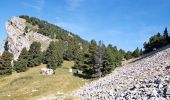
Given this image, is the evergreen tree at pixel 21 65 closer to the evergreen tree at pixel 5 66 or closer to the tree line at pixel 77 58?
the tree line at pixel 77 58

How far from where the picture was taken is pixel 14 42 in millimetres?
196625

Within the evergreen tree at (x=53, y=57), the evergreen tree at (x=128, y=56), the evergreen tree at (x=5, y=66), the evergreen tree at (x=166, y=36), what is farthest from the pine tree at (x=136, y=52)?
the evergreen tree at (x=5, y=66)

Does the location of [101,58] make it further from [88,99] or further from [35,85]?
[88,99]

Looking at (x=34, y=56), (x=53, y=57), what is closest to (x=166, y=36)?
(x=53, y=57)

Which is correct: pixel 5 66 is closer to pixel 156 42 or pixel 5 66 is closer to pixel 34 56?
pixel 34 56

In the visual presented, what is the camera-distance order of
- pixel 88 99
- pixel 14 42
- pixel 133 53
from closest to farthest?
pixel 88 99, pixel 133 53, pixel 14 42

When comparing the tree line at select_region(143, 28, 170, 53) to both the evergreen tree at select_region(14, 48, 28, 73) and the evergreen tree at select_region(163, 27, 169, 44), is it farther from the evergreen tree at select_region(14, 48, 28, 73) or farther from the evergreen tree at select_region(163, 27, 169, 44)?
the evergreen tree at select_region(14, 48, 28, 73)

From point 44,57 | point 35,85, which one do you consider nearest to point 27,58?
point 44,57

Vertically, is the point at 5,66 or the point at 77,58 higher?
the point at 77,58

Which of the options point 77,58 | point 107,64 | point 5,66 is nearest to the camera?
point 107,64

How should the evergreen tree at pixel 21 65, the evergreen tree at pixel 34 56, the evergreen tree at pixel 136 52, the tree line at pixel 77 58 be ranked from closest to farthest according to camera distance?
the tree line at pixel 77 58
the evergreen tree at pixel 21 65
the evergreen tree at pixel 34 56
the evergreen tree at pixel 136 52

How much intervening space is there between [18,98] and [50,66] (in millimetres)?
70688

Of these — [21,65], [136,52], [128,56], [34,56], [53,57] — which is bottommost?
[21,65]

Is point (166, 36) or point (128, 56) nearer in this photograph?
point (166, 36)
